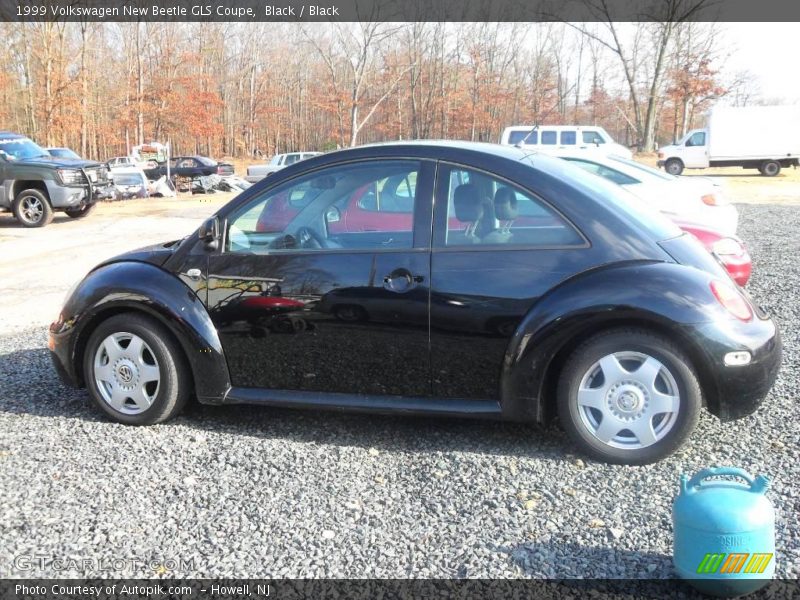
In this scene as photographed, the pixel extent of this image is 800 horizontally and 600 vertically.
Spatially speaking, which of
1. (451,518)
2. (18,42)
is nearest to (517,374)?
(451,518)

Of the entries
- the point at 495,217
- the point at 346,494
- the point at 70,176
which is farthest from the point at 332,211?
the point at 70,176

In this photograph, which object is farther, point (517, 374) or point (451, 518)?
point (517, 374)

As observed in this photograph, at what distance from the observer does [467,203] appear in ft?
12.5

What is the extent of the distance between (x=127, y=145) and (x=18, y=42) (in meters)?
13.3

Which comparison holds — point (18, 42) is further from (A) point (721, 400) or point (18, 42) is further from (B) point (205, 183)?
(A) point (721, 400)

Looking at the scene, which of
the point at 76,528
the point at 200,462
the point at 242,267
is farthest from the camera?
the point at 242,267

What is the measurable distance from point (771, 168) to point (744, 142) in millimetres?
1713

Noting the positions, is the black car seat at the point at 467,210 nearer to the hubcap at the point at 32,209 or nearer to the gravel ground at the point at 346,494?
the gravel ground at the point at 346,494

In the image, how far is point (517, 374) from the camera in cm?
361

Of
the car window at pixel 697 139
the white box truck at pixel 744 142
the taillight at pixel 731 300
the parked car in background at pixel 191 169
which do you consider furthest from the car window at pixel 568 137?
the taillight at pixel 731 300

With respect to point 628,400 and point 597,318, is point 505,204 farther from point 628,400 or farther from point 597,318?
point 628,400

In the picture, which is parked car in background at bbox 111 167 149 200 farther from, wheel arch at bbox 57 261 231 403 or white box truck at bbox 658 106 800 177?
wheel arch at bbox 57 261 231 403

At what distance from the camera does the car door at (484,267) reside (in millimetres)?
3604

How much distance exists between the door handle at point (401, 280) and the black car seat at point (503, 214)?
1.34 feet
